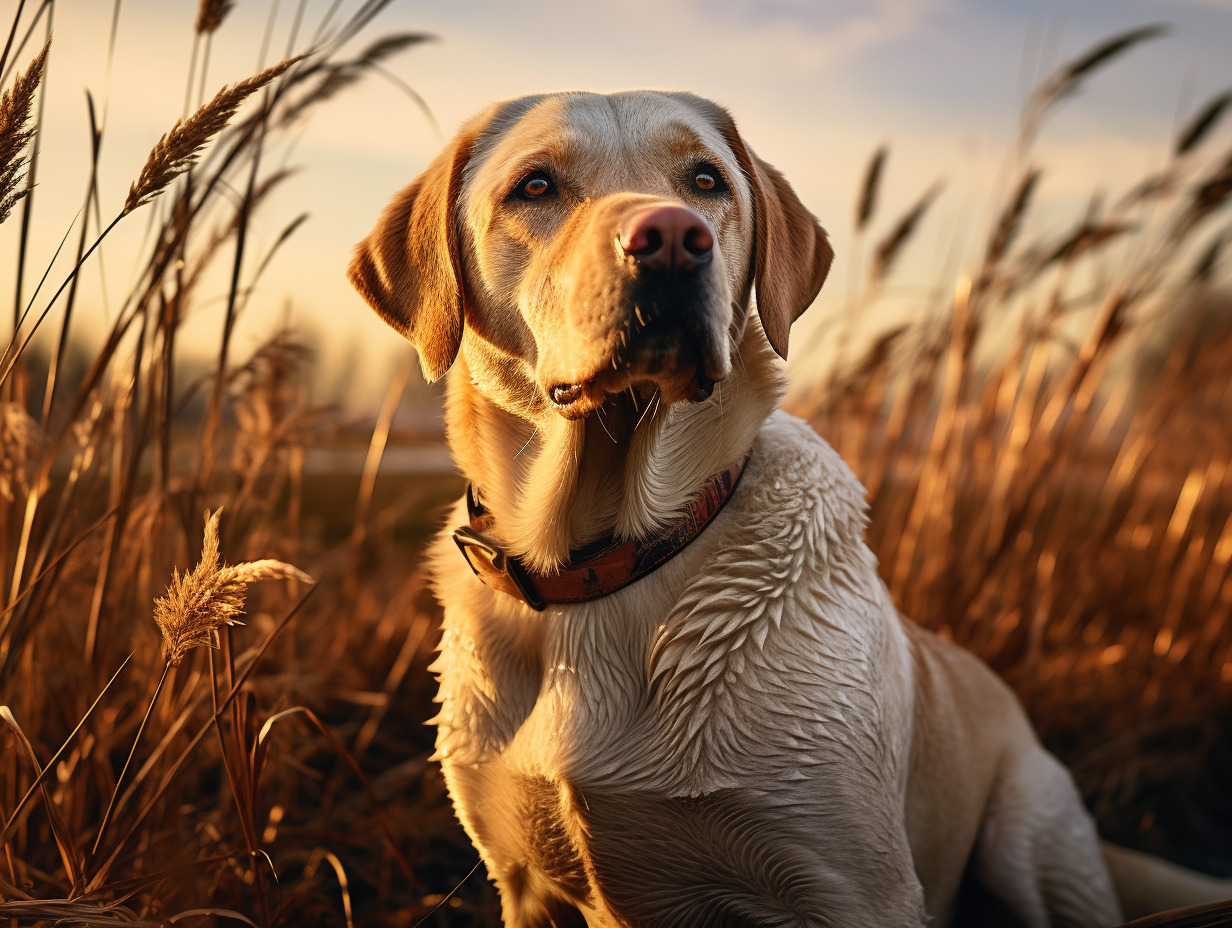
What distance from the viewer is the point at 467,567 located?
181cm

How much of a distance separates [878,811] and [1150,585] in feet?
9.42

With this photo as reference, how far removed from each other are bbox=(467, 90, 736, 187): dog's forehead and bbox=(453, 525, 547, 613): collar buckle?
72 centimetres

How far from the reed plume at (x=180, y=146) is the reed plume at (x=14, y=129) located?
15 centimetres

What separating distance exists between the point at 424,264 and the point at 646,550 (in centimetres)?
71

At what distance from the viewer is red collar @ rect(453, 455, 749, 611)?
157 cm

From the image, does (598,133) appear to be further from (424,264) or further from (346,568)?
(346,568)

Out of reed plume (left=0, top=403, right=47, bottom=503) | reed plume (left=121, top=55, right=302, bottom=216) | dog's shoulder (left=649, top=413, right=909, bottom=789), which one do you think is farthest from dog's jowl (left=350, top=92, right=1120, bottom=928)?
reed plume (left=0, top=403, right=47, bottom=503)

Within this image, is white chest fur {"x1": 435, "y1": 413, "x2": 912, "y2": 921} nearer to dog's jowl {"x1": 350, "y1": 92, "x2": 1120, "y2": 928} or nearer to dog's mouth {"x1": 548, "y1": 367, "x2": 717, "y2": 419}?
dog's jowl {"x1": 350, "y1": 92, "x2": 1120, "y2": 928}

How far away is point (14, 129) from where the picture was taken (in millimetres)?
1204

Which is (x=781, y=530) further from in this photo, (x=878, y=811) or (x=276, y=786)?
(x=276, y=786)

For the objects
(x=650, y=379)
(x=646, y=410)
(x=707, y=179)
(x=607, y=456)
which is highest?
(x=707, y=179)

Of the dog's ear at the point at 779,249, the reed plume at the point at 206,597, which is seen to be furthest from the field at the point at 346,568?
the dog's ear at the point at 779,249

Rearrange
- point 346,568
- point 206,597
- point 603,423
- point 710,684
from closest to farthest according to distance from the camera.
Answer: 1. point 206,597
2. point 710,684
3. point 603,423
4. point 346,568

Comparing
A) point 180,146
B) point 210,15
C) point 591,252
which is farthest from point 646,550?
point 210,15
